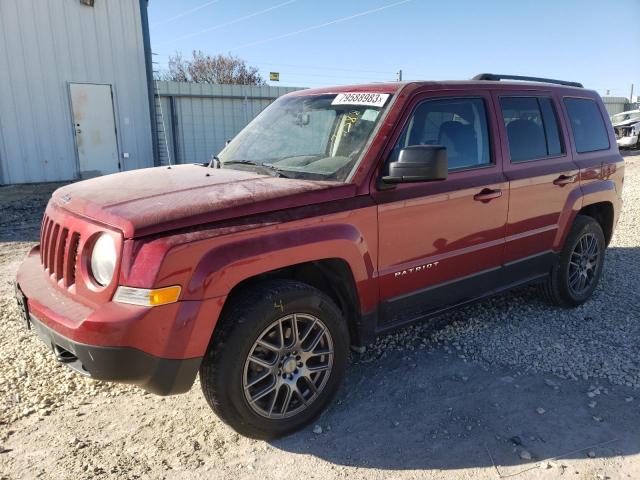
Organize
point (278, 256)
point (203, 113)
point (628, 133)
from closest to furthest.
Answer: point (278, 256) < point (203, 113) < point (628, 133)

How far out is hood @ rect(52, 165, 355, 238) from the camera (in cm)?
245

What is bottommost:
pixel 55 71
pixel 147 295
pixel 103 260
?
pixel 147 295

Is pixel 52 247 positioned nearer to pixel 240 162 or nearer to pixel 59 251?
pixel 59 251

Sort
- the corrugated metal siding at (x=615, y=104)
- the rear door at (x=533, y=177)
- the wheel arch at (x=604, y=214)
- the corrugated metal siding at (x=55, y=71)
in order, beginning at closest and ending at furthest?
the rear door at (x=533, y=177), the wheel arch at (x=604, y=214), the corrugated metal siding at (x=55, y=71), the corrugated metal siding at (x=615, y=104)

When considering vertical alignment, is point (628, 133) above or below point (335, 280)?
above

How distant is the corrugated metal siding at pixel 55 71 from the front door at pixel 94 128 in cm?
17

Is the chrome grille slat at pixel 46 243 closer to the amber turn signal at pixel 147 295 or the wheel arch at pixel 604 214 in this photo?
the amber turn signal at pixel 147 295

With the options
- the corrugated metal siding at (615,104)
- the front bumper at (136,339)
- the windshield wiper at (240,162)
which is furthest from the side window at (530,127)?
the corrugated metal siding at (615,104)

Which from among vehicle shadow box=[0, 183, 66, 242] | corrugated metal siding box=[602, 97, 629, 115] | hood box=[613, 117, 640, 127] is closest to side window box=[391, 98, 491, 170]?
vehicle shadow box=[0, 183, 66, 242]

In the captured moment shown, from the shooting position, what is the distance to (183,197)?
8.89ft

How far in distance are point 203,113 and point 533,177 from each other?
13778 millimetres

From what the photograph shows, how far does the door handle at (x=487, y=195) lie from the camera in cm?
358

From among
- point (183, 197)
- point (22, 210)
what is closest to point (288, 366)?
point (183, 197)

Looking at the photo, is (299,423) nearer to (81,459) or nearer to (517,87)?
(81,459)
